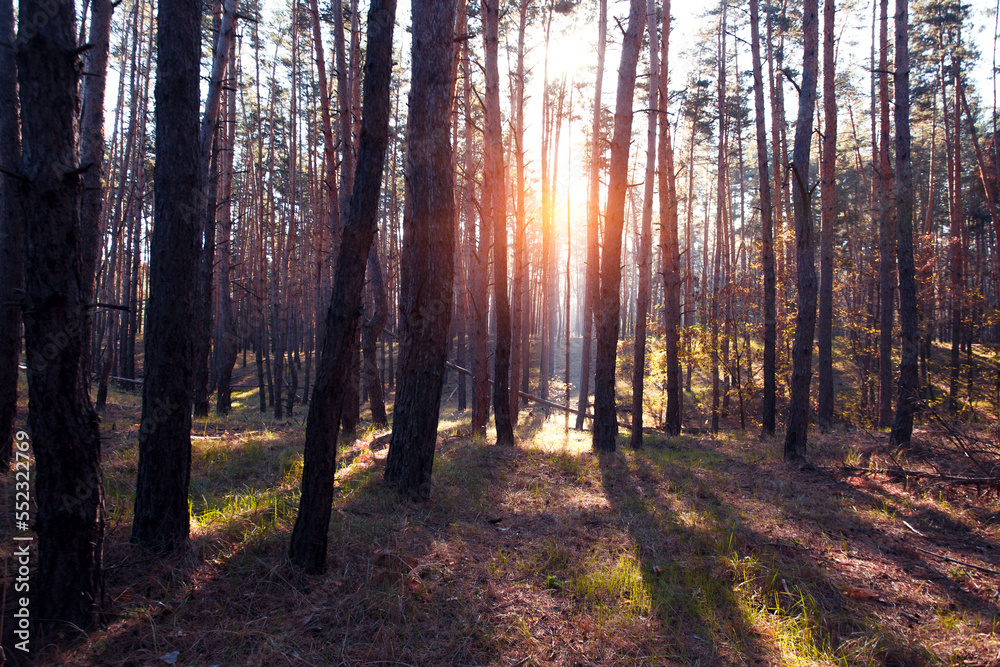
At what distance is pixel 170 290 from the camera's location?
3.73 meters

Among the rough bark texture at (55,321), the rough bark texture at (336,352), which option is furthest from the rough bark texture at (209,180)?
the rough bark texture at (336,352)

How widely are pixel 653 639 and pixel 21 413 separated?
9.87m

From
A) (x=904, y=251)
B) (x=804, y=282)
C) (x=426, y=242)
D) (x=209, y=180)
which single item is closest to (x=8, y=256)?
(x=426, y=242)

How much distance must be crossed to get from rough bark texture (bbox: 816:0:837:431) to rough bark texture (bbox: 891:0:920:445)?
3.94 feet

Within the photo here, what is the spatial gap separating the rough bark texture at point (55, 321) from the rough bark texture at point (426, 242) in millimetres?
2811

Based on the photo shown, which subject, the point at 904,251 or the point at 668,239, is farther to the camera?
the point at 668,239

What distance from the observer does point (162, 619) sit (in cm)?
308

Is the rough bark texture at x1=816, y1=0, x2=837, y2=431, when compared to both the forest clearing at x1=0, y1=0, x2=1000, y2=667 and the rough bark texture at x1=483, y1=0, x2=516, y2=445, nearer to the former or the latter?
the forest clearing at x1=0, y1=0, x2=1000, y2=667

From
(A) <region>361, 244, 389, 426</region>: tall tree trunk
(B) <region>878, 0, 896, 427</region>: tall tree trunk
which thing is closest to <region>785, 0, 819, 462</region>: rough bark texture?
(B) <region>878, 0, 896, 427</region>: tall tree trunk

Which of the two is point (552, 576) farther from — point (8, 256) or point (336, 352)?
point (8, 256)

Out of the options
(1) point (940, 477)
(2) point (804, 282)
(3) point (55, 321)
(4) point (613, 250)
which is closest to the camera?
(3) point (55, 321)

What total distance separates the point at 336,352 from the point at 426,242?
214 cm

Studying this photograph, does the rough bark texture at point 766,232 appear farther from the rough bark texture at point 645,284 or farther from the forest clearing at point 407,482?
the rough bark texture at point 645,284

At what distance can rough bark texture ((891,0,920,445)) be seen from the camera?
9.31 m
